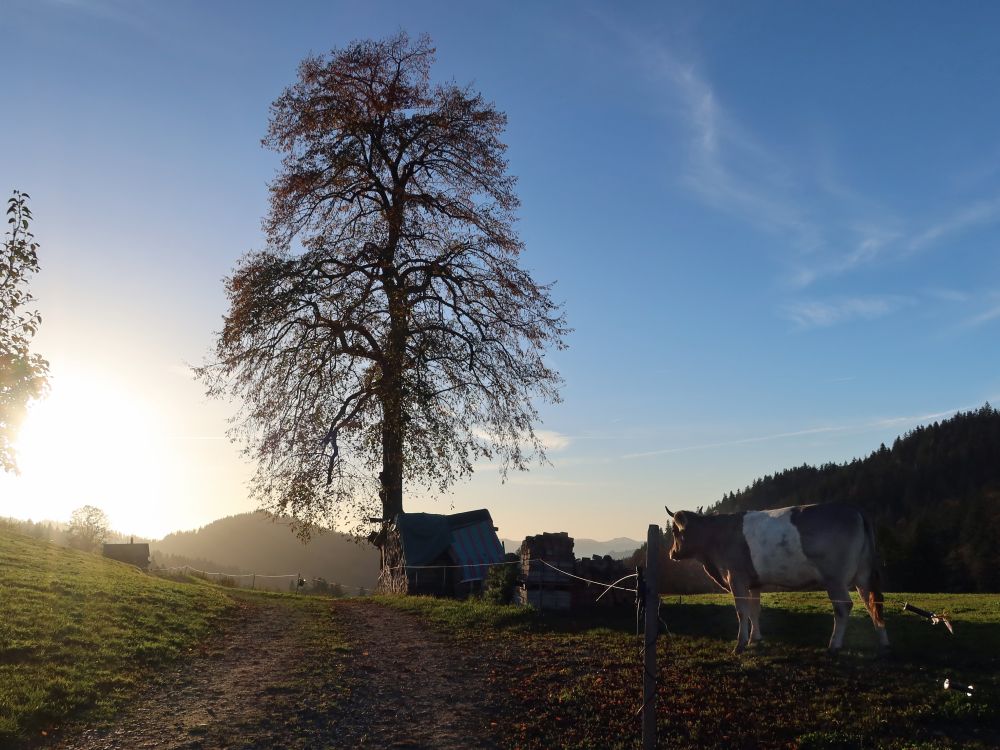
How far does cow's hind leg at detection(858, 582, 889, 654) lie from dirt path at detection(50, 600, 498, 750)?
5917mm

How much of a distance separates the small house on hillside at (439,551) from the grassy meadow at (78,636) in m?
7.30

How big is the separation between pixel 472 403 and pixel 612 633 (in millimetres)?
13866

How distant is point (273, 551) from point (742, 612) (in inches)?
5658

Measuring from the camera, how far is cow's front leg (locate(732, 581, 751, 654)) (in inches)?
472

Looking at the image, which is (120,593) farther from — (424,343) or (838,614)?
(838,614)

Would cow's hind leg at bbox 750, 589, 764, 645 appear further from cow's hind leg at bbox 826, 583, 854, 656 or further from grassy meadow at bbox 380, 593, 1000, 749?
cow's hind leg at bbox 826, 583, 854, 656

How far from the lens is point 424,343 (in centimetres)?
2739

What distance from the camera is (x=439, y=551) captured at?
2769cm

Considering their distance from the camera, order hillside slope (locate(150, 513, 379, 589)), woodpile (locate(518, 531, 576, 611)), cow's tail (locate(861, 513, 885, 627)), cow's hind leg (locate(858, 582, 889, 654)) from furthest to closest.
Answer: hillside slope (locate(150, 513, 379, 589))
woodpile (locate(518, 531, 576, 611))
cow's tail (locate(861, 513, 885, 627))
cow's hind leg (locate(858, 582, 889, 654))

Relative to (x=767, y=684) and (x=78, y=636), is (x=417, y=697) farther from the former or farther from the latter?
(x=78, y=636)

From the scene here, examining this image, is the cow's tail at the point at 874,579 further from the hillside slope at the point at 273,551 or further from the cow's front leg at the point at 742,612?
the hillside slope at the point at 273,551

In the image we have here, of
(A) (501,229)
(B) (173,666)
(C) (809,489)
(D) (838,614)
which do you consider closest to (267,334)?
(A) (501,229)

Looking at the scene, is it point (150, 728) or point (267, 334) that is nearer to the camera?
point (150, 728)

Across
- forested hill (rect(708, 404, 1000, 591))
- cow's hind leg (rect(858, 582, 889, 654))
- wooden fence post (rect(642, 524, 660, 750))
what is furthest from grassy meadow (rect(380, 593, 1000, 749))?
forested hill (rect(708, 404, 1000, 591))
